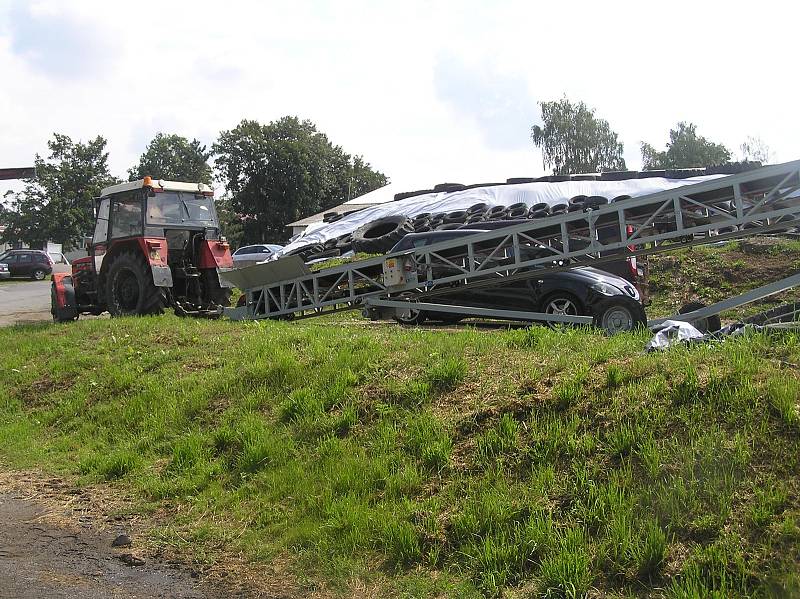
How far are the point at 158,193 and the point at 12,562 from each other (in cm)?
1006

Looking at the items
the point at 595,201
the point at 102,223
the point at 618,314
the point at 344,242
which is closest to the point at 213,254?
the point at 102,223

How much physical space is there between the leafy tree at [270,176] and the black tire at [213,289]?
47373mm

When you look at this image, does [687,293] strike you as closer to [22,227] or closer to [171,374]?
[171,374]

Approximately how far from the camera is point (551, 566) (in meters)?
3.98

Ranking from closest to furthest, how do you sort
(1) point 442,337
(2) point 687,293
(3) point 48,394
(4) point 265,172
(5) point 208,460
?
1. (5) point 208,460
2. (1) point 442,337
3. (3) point 48,394
4. (2) point 687,293
5. (4) point 265,172

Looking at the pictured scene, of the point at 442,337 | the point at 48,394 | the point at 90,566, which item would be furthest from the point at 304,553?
the point at 48,394

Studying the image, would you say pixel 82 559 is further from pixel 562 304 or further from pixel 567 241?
pixel 562 304

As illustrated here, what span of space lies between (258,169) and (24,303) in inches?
1533

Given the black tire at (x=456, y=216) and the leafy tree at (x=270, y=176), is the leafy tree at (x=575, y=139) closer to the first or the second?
the leafy tree at (x=270, y=176)

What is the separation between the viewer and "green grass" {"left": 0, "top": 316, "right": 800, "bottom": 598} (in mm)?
3941

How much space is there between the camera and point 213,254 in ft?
47.0

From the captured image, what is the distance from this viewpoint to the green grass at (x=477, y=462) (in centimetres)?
394

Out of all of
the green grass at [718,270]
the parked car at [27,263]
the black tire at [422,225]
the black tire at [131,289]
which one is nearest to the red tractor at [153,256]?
the black tire at [131,289]

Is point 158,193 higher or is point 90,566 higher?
point 158,193
